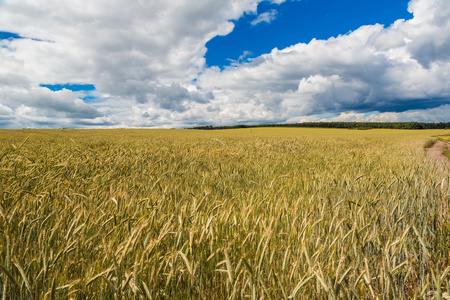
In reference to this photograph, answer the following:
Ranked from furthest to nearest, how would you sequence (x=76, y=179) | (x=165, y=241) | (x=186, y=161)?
(x=186, y=161)
(x=76, y=179)
(x=165, y=241)

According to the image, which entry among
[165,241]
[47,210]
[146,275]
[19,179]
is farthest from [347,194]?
[19,179]

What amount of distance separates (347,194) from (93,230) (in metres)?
2.54

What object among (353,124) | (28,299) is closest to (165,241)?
(28,299)

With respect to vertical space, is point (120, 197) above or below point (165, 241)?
above

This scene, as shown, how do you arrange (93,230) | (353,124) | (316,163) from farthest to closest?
(353,124) < (316,163) < (93,230)

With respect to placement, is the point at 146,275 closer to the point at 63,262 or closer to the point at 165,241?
the point at 165,241

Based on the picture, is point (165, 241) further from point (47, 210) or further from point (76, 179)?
point (76, 179)

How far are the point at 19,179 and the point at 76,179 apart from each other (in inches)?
23.5

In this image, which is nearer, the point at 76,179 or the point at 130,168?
the point at 76,179

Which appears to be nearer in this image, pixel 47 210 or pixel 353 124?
pixel 47 210

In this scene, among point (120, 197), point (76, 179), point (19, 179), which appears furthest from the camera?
point (76, 179)

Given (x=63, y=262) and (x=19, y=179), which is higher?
(x=19, y=179)

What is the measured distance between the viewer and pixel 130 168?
434 centimetres

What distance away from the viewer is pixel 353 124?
9644cm
